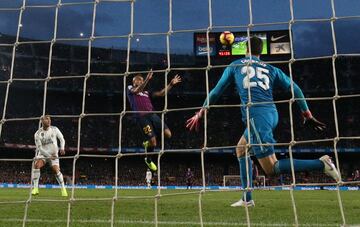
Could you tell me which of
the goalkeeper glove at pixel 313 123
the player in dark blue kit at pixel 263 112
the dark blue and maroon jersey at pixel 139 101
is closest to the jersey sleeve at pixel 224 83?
the player in dark blue kit at pixel 263 112

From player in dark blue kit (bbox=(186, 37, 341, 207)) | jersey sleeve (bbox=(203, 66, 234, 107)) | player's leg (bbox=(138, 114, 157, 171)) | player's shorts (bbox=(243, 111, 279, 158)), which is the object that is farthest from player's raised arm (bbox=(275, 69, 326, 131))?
player's leg (bbox=(138, 114, 157, 171))

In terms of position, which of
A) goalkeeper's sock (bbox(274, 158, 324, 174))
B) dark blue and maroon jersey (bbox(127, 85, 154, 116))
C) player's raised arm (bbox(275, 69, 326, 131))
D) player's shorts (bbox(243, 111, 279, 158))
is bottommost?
goalkeeper's sock (bbox(274, 158, 324, 174))

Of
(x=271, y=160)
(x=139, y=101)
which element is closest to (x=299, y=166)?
(x=271, y=160)

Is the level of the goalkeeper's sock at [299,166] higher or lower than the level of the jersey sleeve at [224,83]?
lower

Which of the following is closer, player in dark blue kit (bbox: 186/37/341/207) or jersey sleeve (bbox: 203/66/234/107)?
player in dark blue kit (bbox: 186/37/341/207)

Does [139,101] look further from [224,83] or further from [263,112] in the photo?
[263,112]

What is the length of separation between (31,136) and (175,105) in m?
11.0

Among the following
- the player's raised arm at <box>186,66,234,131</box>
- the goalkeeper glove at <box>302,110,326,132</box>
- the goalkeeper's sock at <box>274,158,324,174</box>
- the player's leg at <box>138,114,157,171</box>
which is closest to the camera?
the goalkeeper's sock at <box>274,158,324,174</box>

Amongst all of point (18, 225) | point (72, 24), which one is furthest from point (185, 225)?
point (72, 24)

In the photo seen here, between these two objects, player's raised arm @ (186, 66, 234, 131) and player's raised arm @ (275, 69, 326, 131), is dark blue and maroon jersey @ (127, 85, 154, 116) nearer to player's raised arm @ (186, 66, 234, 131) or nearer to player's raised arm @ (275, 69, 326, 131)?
player's raised arm @ (186, 66, 234, 131)

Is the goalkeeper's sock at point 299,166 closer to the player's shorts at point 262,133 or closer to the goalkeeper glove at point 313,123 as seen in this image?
the player's shorts at point 262,133

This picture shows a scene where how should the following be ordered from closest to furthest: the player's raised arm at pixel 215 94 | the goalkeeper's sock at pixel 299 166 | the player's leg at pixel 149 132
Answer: the goalkeeper's sock at pixel 299 166 < the player's raised arm at pixel 215 94 < the player's leg at pixel 149 132

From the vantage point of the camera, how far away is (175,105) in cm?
3800

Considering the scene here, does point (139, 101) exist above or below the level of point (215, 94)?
above
